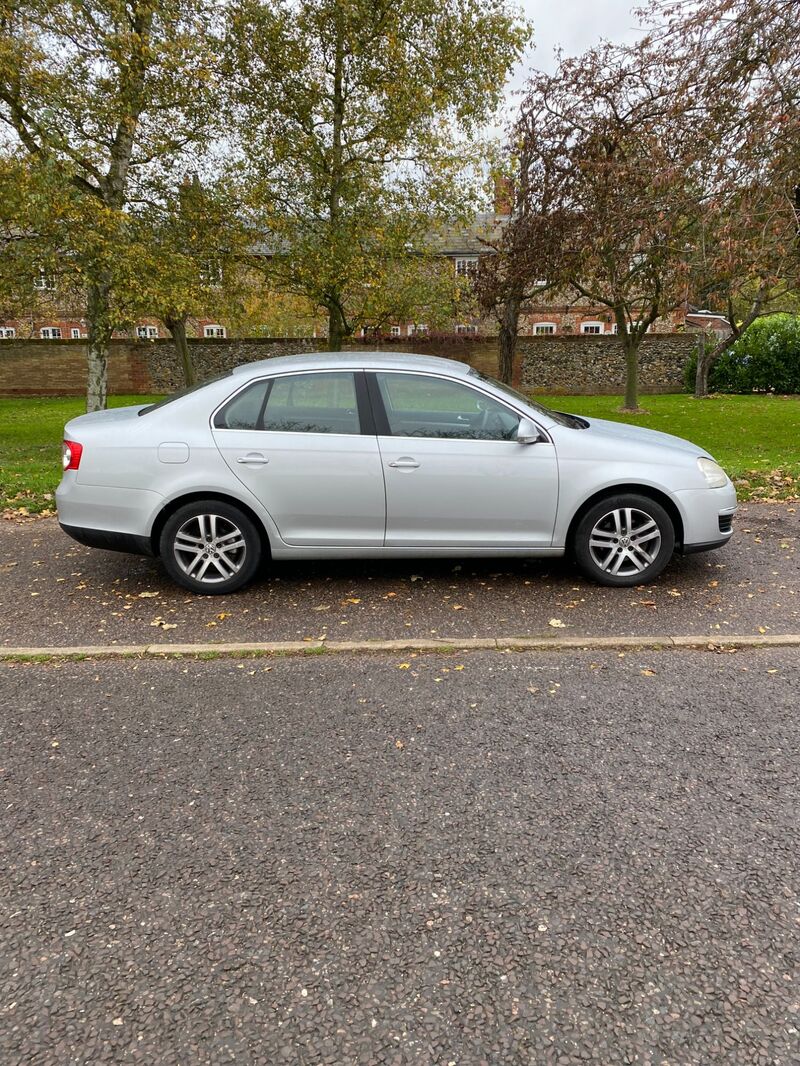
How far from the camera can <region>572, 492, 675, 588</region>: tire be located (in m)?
4.77

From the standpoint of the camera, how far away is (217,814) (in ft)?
8.37

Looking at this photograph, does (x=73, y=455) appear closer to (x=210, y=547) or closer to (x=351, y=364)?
(x=210, y=547)

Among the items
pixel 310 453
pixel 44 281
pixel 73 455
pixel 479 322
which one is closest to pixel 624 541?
pixel 310 453

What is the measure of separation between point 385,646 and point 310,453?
1.51m

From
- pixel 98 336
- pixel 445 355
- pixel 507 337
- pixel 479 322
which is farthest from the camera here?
pixel 479 322

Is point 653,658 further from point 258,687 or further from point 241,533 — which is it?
point 241,533

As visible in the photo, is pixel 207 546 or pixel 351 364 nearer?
pixel 207 546

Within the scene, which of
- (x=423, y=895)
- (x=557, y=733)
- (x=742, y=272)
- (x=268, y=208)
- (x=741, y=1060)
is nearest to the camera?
(x=741, y=1060)

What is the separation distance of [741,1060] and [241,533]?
12.7ft

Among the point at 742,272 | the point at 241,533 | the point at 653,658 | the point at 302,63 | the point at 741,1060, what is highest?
the point at 302,63

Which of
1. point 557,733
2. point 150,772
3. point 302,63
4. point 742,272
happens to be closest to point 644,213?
point 742,272

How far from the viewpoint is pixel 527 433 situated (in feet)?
15.4

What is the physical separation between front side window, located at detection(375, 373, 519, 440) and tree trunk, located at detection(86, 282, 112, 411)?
7.14 m

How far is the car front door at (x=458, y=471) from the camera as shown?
15.3 ft
